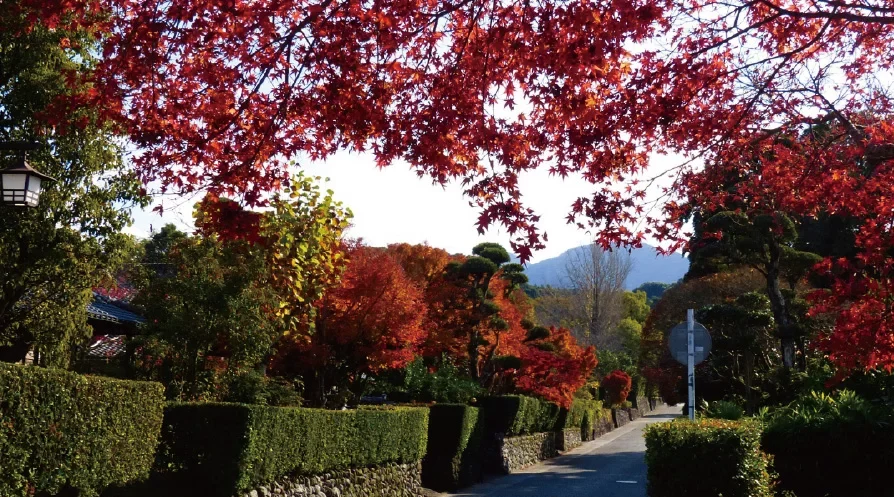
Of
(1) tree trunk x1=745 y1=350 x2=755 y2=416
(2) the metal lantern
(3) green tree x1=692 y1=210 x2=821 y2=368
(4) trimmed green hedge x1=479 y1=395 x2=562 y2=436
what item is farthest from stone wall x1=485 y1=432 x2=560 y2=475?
(2) the metal lantern

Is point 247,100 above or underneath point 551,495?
above

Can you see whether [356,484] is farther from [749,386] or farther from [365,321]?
[749,386]

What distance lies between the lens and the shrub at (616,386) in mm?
44562

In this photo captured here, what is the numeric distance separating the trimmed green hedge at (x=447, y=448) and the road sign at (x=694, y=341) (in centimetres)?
699

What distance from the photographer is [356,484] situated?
13.8 meters

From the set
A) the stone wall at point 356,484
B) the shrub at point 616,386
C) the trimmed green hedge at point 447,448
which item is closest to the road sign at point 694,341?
the stone wall at point 356,484

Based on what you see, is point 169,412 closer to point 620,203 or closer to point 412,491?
point 620,203

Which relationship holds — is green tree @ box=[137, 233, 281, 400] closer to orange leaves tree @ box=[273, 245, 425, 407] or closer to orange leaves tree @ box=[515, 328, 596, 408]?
orange leaves tree @ box=[273, 245, 425, 407]

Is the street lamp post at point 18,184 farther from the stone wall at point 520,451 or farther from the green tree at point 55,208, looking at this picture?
the stone wall at point 520,451

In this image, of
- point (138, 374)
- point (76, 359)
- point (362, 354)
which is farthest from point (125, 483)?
point (362, 354)

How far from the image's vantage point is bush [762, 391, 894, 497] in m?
11.7

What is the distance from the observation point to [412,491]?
645 inches

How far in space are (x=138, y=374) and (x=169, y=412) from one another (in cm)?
353

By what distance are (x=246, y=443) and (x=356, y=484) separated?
4.35 metres
